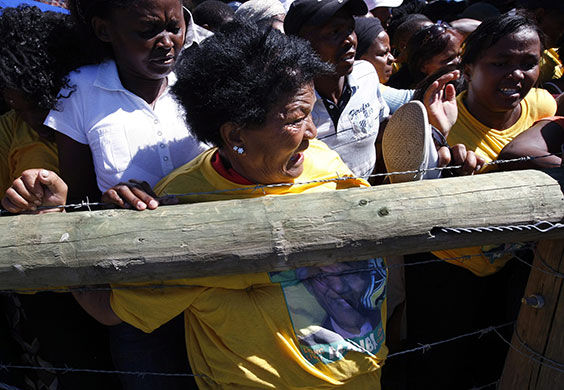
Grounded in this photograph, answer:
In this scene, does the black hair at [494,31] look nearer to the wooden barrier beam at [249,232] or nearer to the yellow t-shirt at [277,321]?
the wooden barrier beam at [249,232]

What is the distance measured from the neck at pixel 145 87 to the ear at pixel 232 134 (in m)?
0.49

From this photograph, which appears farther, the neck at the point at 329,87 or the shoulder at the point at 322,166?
the neck at the point at 329,87

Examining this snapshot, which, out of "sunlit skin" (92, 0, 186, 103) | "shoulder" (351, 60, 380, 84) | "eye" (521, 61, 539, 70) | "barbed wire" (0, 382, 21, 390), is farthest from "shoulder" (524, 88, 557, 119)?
"barbed wire" (0, 382, 21, 390)

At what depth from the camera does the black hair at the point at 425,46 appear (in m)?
4.03

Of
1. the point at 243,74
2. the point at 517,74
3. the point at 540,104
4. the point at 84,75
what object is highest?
the point at 243,74

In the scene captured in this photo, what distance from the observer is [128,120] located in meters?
2.06

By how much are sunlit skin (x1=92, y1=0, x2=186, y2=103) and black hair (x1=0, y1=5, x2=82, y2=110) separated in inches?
7.4

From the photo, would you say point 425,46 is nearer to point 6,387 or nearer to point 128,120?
point 128,120

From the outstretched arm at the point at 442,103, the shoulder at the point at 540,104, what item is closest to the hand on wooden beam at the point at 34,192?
the outstretched arm at the point at 442,103

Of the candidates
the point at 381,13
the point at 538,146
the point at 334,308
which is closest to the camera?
the point at 334,308

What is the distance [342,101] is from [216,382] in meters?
1.54

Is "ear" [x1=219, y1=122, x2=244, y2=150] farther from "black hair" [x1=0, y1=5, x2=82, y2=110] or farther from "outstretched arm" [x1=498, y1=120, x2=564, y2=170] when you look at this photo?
"outstretched arm" [x1=498, y1=120, x2=564, y2=170]

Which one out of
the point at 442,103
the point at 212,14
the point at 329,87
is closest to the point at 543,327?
the point at 442,103

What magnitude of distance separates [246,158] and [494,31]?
65.5 inches
